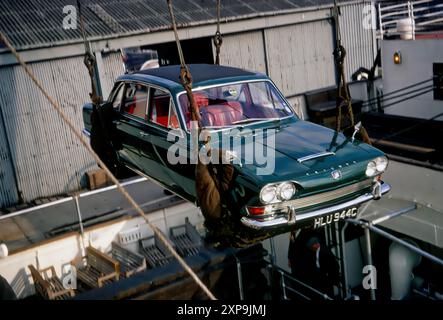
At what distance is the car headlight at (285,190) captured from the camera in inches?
173

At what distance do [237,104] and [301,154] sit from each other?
3.97 ft

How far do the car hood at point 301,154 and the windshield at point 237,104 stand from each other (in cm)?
30

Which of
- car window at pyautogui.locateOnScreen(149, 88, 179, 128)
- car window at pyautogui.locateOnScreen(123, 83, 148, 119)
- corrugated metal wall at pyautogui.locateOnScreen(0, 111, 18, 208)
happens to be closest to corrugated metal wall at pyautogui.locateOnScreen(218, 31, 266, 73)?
corrugated metal wall at pyautogui.locateOnScreen(0, 111, 18, 208)

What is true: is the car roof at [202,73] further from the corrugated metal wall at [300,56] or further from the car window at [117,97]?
the corrugated metal wall at [300,56]

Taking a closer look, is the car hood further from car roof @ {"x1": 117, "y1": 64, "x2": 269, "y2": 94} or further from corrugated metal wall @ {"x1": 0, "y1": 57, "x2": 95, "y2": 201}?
corrugated metal wall @ {"x1": 0, "y1": 57, "x2": 95, "y2": 201}

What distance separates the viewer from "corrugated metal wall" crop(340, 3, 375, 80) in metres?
17.9

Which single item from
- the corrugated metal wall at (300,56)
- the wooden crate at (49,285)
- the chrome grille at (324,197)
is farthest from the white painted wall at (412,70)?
the wooden crate at (49,285)

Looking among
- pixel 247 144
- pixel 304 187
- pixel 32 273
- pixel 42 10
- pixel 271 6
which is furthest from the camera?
pixel 271 6

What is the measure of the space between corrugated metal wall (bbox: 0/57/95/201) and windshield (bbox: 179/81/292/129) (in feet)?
29.5

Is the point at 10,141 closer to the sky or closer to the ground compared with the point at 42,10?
closer to the ground

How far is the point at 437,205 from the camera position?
8.73 meters
